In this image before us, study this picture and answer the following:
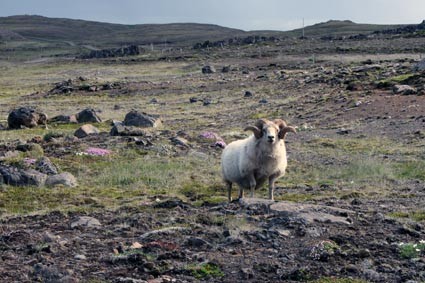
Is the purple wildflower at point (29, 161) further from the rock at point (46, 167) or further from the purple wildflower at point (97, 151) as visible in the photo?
the purple wildflower at point (97, 151)

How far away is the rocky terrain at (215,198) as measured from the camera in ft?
29.6

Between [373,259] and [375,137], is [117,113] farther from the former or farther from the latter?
[373,259]

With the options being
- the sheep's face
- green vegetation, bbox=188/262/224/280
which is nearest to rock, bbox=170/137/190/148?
the sheep's face

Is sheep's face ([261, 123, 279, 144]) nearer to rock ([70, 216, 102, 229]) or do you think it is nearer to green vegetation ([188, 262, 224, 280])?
rock ([70, 216, 102, 229])

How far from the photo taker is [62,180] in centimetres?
1703

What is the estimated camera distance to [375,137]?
25.1m

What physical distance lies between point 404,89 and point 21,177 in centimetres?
2146

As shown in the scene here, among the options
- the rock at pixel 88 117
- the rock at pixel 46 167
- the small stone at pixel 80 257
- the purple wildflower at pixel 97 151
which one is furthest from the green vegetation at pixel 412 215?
the rock at pixel 88 117

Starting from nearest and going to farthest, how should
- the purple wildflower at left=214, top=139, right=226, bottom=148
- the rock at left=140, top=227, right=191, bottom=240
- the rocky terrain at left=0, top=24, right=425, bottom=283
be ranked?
the rocky terrain at left=0, top=24, right=425, bottom=283
the rock at left=140, top=227, right=191, bottom=240
the purple wildflower at left=214, top=139, right=226, bottom=148

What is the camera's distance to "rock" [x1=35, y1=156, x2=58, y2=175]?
17891 millimetres

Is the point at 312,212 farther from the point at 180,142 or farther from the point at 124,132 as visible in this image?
the point at 124,132

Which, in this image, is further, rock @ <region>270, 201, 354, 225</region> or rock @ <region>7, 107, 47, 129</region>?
rock @ <region>7, 107, 47, 129</region>

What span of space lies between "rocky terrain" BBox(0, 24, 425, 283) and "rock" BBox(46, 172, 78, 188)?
36mm

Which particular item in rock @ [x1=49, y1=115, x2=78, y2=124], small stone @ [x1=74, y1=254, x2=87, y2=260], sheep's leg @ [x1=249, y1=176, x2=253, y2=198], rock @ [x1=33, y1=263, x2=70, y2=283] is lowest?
rock @ [x1=49, y1=115, x2=78, y2=124]
